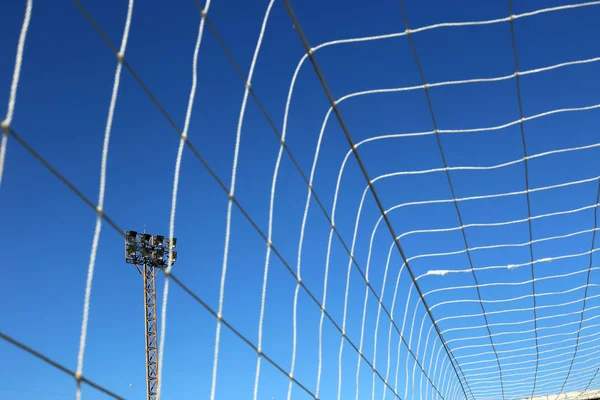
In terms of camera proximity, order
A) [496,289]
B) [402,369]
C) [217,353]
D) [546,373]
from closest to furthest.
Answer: [217,353], [402,369], [496,289], [546,373]

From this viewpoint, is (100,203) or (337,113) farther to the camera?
(337,113)

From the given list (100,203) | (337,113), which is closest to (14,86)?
(100,203)

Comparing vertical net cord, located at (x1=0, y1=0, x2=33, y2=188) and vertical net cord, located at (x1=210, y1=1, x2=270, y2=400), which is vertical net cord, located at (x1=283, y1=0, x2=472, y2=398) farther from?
vertical net cord, located at (x1=0, y1=0, x2=33, y2=188)

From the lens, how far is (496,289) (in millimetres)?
4246

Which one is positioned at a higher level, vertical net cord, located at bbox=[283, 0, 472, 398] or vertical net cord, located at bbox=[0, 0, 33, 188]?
vertical net cord, located at bbox=[283, 0, 472, 398]

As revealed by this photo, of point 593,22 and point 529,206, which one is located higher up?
point 593,22

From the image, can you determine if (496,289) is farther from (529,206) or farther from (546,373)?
(546,373)

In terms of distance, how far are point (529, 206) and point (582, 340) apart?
8.37 feet

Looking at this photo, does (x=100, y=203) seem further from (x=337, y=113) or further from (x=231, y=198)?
(x=337, y=113)

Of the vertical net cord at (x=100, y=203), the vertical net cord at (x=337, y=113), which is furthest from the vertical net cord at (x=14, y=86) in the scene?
the vertical net cord at (x=337, y=113)

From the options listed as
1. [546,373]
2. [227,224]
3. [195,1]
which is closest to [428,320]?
[546,373]

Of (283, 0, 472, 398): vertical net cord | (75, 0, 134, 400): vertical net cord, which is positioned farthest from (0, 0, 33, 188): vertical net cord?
(283, 0, 472, 398): vertical net cord

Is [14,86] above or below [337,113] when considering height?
below

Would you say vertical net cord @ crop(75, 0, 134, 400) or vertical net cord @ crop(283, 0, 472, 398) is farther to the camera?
vertical net cord @ crop(283, 0, 472, 398)
